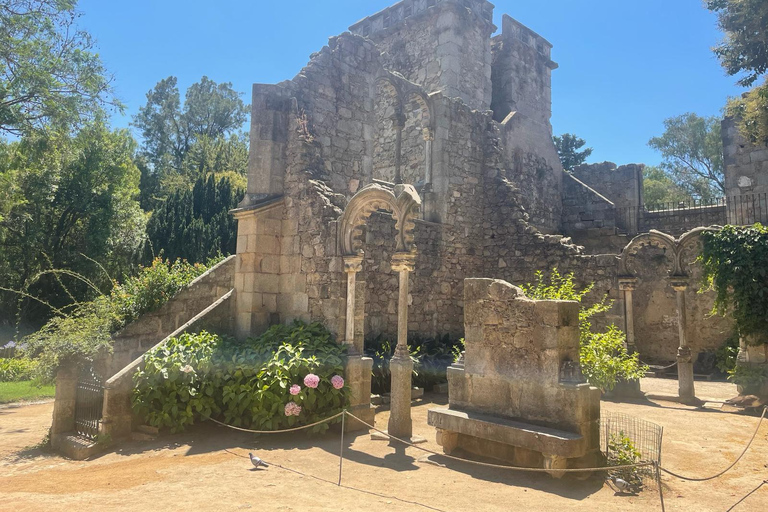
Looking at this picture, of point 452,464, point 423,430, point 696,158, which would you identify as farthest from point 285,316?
point 696,158

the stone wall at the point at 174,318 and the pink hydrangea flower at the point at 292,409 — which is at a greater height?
the stone wall at the point at 174,318

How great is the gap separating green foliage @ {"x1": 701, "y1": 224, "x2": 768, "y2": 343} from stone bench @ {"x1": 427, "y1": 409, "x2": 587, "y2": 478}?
6042mm

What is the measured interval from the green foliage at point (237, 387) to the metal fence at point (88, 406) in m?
0.47

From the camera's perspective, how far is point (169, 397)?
6785 millimetres

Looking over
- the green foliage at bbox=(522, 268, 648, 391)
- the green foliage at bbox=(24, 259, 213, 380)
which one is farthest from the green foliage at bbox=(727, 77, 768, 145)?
the green foliage at bbox=(24, 259, 213, 380)

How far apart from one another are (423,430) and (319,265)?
9.82 feet

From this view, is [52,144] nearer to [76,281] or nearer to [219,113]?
[76,281]

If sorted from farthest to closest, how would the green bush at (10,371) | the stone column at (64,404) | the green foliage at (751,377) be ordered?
the green bush at (10,371)
the green foliage at (751,377)
the stone column at (64,404)

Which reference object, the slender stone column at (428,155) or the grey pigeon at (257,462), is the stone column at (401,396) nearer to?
the grey pigeon at (257,462)

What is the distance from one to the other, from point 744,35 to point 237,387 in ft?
39.7

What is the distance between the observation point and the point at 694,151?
3028cm

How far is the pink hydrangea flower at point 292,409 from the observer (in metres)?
6.49

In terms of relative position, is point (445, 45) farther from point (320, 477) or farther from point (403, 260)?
point (320, 477)

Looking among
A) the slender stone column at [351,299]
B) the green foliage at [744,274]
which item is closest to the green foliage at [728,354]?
the green foliage at [744,274]
